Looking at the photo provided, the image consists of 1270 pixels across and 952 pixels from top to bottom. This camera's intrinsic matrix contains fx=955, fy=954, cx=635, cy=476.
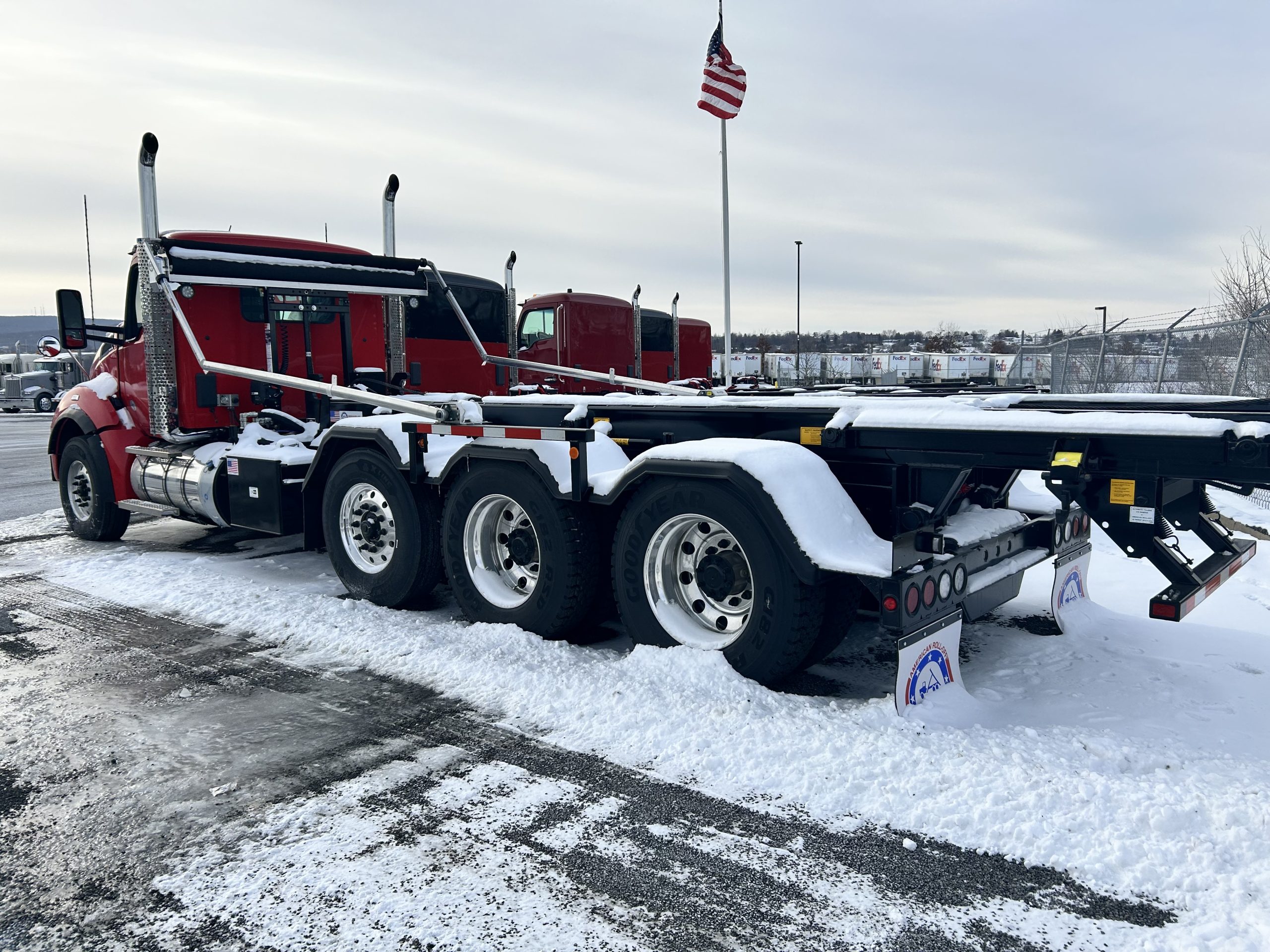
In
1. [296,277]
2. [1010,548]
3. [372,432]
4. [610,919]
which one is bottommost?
[610,919]

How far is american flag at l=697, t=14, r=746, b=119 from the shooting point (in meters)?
13.9

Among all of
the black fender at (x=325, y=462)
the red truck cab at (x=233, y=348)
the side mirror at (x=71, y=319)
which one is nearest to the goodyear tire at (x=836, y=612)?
the black fender at (x=325, y=462)

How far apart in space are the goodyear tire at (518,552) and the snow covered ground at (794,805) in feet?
0.63

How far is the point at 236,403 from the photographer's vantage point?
8312 mm

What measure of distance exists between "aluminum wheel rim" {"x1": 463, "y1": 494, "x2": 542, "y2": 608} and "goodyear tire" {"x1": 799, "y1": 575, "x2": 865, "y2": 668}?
5.69 feet

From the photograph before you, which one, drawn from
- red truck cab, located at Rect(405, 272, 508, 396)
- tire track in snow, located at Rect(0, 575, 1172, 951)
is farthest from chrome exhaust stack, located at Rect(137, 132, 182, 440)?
red truck cab, located at Rect(405, 272, 508, 396)

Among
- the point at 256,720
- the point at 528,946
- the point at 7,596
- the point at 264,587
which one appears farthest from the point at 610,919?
the point at 7,596

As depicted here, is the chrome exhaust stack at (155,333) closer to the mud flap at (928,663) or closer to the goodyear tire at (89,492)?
the goodyear tire at (89,492)

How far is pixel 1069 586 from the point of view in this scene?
5.52m

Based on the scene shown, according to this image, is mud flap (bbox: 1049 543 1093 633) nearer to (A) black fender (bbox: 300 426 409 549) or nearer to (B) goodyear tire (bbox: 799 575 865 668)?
(B) goodyear tire (bbox: 799 575 865 668)

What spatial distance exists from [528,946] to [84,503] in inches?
326

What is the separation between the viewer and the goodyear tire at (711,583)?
4238mm

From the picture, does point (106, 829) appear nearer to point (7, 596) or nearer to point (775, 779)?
point (775, 779)

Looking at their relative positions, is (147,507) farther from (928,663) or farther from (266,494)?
(928,663)
